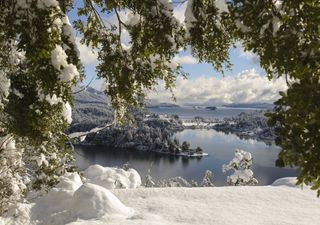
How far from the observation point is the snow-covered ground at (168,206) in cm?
1145

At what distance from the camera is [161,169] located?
83.9 metres

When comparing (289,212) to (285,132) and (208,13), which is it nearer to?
(208,13)

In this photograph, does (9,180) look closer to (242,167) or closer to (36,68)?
(36,68)

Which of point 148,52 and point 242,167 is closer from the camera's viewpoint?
point 148,52

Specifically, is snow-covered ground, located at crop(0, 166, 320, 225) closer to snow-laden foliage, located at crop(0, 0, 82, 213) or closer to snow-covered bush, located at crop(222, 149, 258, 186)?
snow-laden foliage, located at crop(0, 0, 82, 213)

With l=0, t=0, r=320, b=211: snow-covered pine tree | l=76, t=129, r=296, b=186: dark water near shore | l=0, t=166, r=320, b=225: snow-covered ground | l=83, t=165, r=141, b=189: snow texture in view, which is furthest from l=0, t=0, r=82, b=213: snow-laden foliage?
l=76, t=129, r=296, b=186: dark water near shore

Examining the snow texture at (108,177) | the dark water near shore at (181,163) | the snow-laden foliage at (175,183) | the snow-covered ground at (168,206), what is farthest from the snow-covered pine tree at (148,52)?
the dark water near shore at (181,163)

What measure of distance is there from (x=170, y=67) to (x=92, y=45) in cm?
149

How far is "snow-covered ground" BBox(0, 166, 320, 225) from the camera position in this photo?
A: 1145cm

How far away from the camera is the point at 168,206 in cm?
1264

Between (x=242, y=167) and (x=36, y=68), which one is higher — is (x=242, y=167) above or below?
below

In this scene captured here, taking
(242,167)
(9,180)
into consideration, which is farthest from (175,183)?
(9,180)

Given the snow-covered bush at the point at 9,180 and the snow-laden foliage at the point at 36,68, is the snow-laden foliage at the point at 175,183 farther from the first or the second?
the snow-laden foliage at the point at 36,68

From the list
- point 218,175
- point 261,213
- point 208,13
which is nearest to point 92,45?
point 208,13
